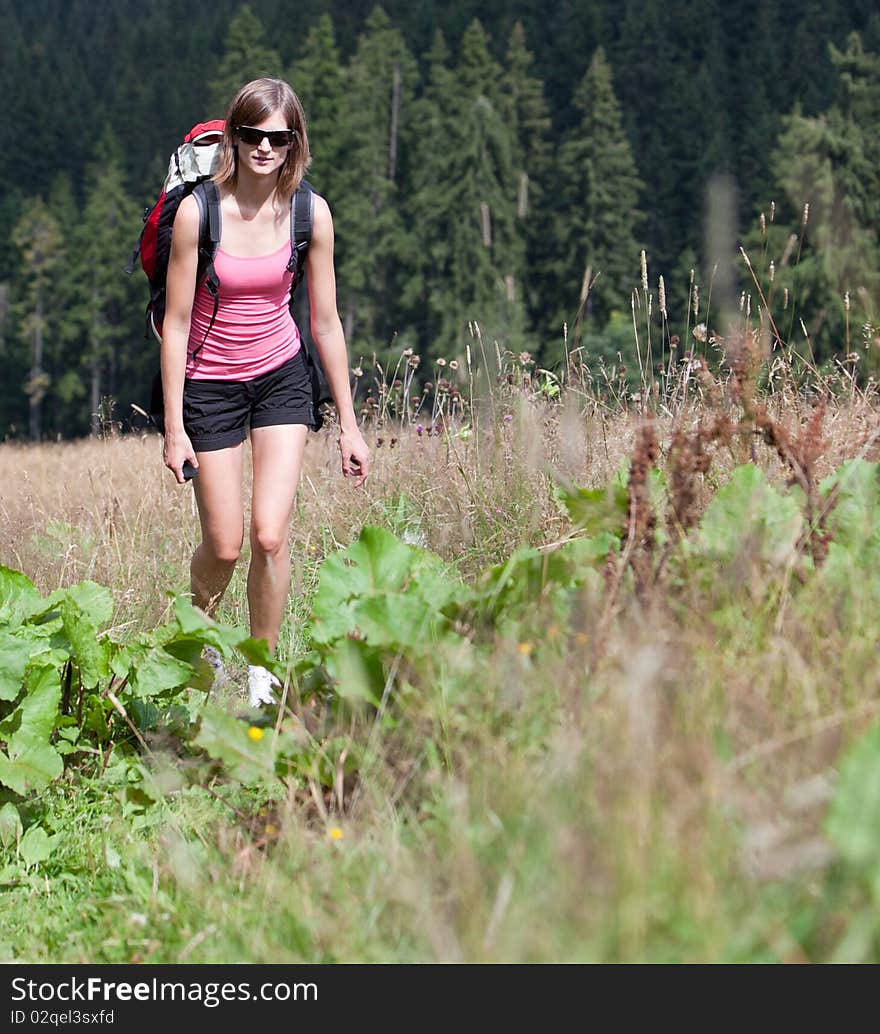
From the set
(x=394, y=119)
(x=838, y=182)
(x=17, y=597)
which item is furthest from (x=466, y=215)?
(x=17, y=597)

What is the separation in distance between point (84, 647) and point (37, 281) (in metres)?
55.3

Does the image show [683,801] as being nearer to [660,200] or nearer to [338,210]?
[338,210]

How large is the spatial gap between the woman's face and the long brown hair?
Result: 2 centimetres

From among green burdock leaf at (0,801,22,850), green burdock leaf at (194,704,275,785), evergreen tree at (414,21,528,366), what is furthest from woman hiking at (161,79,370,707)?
evergreen tree at (414,21,528,366)

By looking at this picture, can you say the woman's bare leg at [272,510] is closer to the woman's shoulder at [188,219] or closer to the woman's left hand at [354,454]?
the woman's left hand at [354,454]

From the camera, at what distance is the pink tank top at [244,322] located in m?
4.26

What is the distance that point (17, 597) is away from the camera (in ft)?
13.1

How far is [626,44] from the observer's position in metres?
65.5

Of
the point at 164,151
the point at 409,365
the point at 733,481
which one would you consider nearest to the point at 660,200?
the point at 164,151

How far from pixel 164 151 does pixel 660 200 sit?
84.3 feet

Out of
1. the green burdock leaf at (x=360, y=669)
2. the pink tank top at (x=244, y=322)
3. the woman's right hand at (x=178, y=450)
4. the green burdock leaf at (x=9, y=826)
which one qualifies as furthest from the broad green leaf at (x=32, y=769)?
the pink tank top at (x=244, y=322)

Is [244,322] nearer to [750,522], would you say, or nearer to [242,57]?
[750,522]

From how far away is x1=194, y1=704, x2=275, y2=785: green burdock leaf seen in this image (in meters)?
3.09

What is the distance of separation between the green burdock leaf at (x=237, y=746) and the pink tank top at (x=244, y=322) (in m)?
1.57
